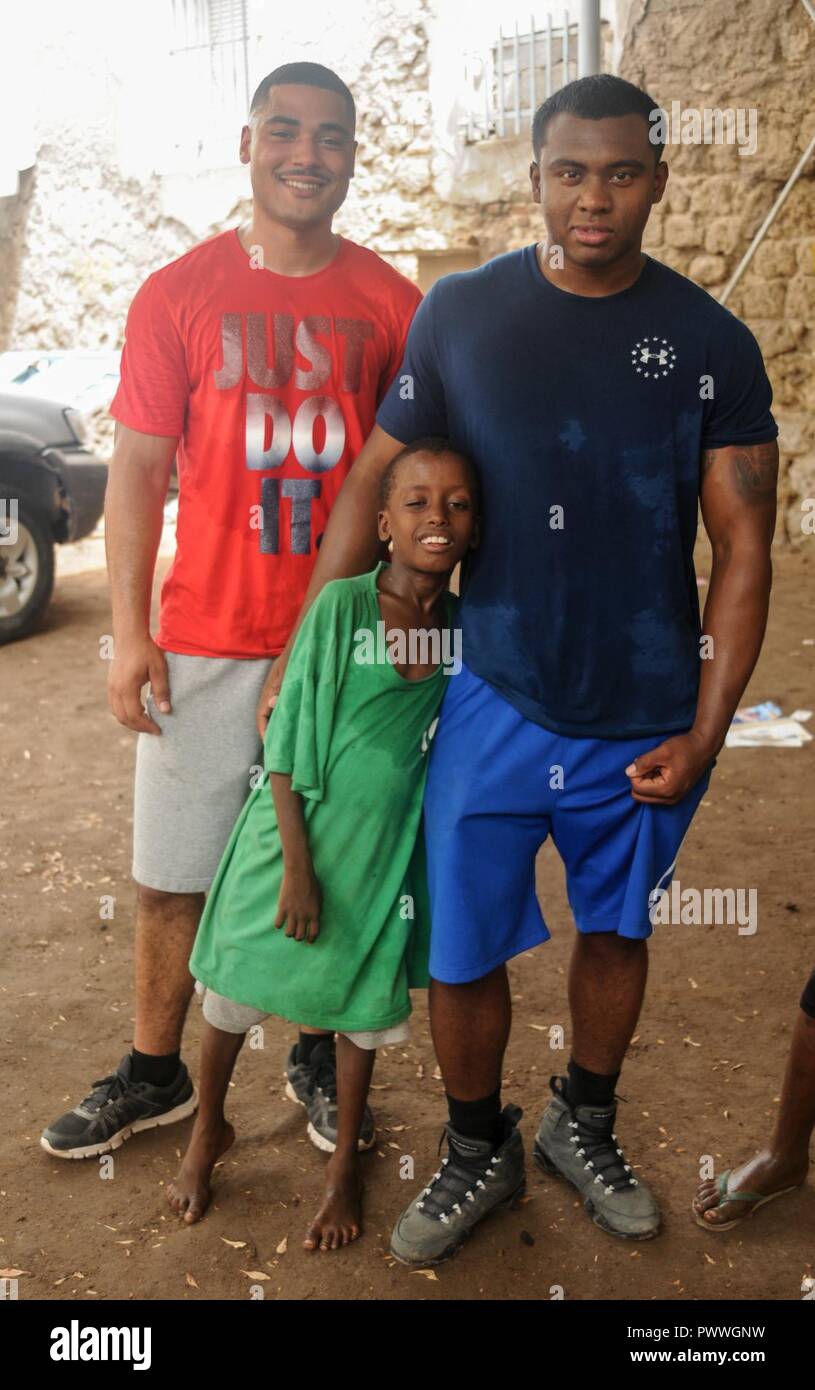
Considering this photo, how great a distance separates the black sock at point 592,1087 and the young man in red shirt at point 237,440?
0.83 m

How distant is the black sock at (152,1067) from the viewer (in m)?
2.73

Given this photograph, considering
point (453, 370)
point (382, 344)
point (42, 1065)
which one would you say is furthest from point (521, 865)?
point (42, 1065)

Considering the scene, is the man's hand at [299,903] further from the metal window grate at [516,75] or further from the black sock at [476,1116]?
the metal window grate at [516,75]

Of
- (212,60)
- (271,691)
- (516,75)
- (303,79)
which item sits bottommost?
(271,691)

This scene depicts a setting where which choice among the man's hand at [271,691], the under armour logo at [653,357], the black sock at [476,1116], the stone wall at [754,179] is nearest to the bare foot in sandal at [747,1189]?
the black sock at [476,1116]


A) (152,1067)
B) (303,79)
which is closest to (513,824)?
(152,1067)

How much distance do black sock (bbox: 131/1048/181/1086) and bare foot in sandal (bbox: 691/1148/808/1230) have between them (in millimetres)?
1108

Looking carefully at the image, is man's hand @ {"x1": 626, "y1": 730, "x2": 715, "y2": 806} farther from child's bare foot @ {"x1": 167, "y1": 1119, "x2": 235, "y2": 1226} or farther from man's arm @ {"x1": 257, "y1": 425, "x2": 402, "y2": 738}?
child's bare foot @ {"x1": 167, "y1": 1119, "x2": 235, "y2": 1226}

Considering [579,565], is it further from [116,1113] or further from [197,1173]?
[116,1113]

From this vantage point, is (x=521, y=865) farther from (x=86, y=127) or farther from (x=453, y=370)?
(x=86, y=127)

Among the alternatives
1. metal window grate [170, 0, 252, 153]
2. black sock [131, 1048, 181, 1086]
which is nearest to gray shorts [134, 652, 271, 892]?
black sock [131, 1048, 181, 1086]

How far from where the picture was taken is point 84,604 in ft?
25.6

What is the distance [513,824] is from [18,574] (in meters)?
5.17

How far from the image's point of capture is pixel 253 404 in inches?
93.9
